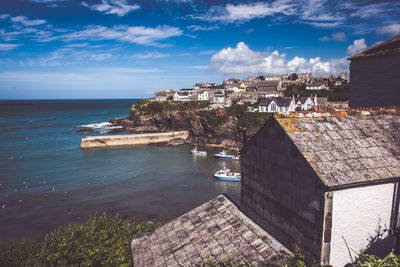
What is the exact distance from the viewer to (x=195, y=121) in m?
72.2

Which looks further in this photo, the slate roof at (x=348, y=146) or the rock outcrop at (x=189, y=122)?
the rock outcrop at (x=189, y=122)

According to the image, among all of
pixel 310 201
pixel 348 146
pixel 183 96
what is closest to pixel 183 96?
pixel 183 96

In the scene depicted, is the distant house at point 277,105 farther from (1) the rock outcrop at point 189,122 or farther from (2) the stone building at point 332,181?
(2) the stone building at point 332,181

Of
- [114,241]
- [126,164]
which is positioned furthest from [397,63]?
[126,164]

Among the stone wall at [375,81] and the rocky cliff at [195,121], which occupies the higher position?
the stone wall at [375,81]

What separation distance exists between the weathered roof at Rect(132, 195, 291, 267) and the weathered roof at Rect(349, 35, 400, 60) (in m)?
9.31

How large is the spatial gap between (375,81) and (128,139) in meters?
62.4

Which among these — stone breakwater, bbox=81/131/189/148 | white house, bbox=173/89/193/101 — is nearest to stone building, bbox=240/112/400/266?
stone breakwater, bbox=81/131/189/148

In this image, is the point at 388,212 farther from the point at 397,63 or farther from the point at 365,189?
the point at 397,63

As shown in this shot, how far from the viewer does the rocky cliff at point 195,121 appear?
65438mm

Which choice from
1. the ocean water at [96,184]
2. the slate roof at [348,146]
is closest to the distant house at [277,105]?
the ocean water at [96,184]

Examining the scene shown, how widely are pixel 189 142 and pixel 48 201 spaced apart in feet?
134

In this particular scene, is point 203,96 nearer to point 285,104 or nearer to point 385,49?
point 285,104

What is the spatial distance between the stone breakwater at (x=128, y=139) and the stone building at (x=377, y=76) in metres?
60.0
